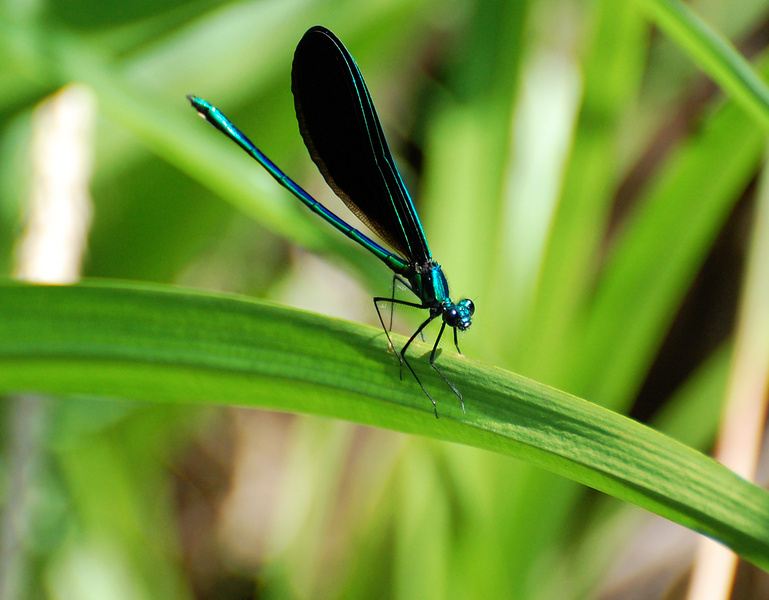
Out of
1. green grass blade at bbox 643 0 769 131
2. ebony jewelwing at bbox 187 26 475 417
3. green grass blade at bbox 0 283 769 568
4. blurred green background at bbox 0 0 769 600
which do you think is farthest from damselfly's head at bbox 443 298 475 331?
green grass blade at bbox 643 0 769 131

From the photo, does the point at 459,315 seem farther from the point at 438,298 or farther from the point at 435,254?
the point at 435,254

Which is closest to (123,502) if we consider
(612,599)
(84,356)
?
(84,356)

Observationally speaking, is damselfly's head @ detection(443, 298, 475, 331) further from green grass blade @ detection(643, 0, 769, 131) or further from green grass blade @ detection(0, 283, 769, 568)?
green grass blade @ detection(643, 0, 769, 131)

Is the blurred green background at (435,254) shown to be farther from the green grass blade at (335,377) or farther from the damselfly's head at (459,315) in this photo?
the green grass blade at (335,377)

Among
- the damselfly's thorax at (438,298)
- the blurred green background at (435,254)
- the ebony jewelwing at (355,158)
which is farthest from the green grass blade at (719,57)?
the damselfly's thorax at (438,298)

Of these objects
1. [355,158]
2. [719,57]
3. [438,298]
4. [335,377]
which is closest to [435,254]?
[438,298]

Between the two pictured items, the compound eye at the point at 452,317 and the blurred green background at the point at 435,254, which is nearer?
the compound eye at the point at 452,317
